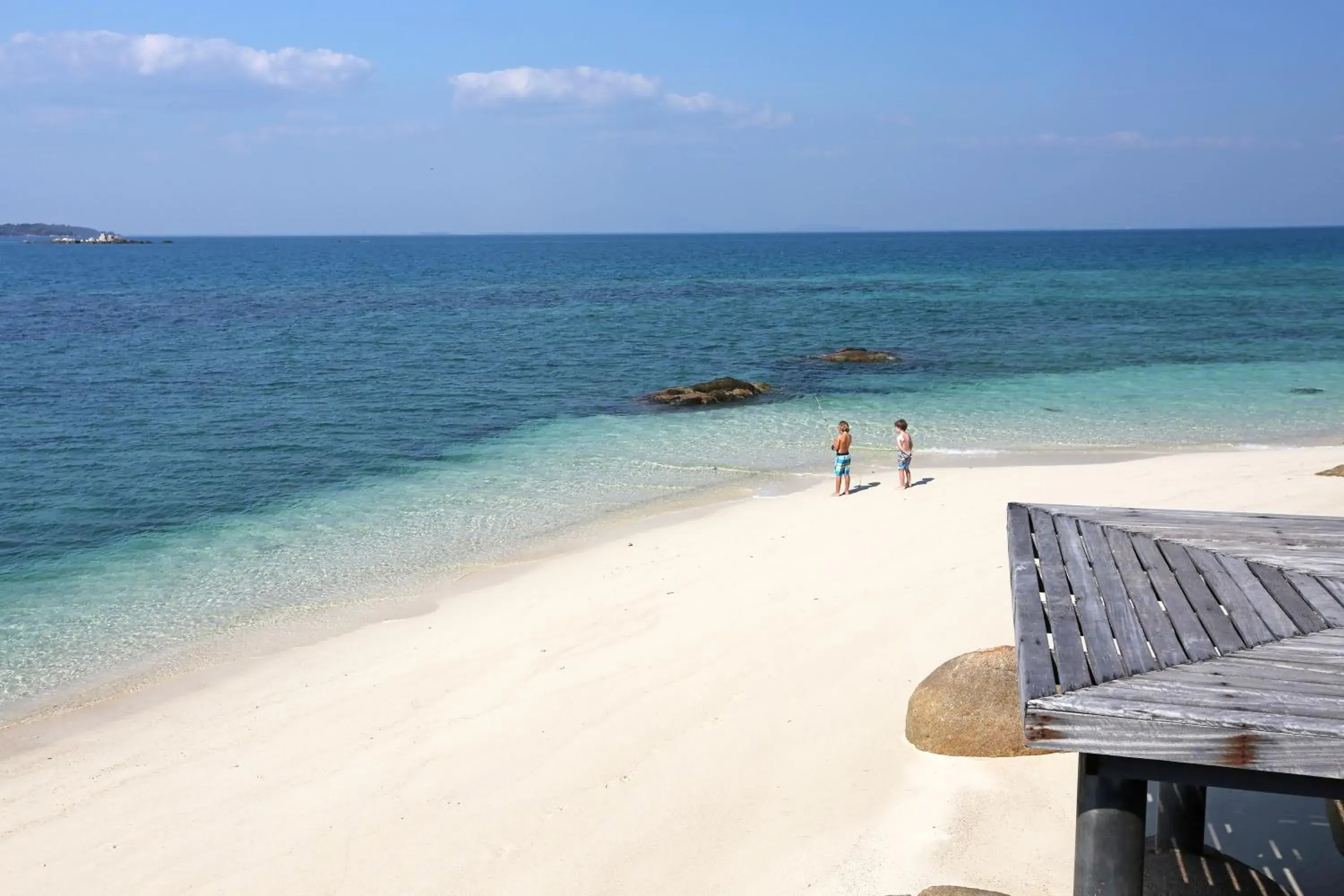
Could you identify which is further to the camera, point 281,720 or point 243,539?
point 243,539

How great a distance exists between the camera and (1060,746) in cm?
436

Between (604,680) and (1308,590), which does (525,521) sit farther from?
(1308,590)

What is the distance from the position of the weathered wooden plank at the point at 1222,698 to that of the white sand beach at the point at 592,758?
10.3 ft

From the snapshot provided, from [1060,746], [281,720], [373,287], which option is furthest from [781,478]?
[373,287]

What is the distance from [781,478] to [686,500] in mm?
2539

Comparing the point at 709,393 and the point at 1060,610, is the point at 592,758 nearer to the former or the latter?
the point at 1060,610

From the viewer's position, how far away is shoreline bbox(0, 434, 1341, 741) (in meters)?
12.4

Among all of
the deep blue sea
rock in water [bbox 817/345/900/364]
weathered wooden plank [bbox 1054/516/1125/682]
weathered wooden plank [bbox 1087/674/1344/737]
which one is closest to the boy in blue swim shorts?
the deep blue sea

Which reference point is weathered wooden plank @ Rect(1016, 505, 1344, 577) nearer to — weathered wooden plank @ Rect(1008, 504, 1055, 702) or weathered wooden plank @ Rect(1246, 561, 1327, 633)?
weathered wooden plank @ Rect(1246, 561, 1327, 633)

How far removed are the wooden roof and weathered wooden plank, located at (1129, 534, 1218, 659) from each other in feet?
0.04

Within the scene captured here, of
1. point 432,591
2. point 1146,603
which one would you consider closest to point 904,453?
point 432,591

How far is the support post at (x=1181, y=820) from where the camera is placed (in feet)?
22.7

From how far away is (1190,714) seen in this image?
14.0 ft

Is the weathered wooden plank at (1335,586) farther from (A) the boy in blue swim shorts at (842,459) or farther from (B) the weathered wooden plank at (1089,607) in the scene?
(A) the boy in blue swim shorts at (842,459)
